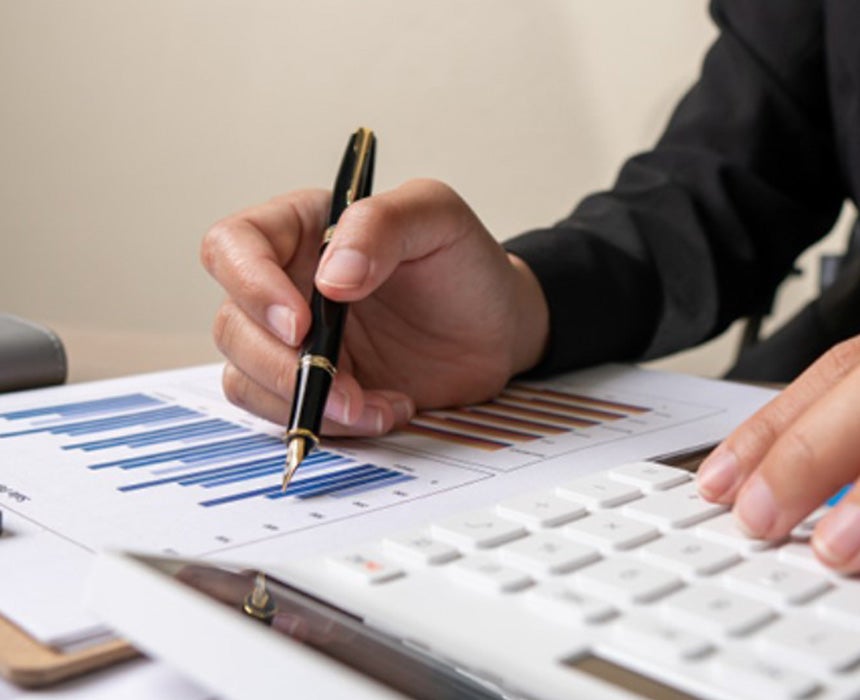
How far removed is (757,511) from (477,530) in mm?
86

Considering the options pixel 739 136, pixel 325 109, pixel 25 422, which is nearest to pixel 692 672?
pixel 25 422

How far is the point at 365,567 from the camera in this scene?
0.29m

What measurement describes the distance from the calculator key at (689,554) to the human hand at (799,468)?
0.8 inches

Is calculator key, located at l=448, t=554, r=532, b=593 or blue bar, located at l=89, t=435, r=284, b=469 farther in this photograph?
blue bar, located at l=89, t=435, r=284, b=469

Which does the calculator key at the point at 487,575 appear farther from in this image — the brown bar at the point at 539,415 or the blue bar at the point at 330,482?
the brown bar at the point at 539,415

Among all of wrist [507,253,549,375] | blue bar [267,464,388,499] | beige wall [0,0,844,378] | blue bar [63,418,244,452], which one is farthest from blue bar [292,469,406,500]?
beige wall [0,0,844,378]

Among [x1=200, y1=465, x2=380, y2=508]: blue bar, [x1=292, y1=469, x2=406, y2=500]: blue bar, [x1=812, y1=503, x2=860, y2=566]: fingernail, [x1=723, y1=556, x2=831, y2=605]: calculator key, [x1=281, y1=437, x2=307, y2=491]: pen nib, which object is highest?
[x1=812, y1=503, x2=860, y2=566]: fingernail

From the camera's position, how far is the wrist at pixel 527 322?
2.18ft

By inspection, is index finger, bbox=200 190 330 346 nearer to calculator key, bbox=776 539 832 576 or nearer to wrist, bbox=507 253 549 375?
wrist, bbox=507 253 549 375

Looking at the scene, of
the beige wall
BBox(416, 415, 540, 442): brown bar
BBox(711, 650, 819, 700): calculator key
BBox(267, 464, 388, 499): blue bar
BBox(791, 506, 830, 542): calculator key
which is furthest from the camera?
the beige wall

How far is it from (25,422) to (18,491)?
12cm

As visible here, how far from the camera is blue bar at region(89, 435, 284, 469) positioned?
0.47 metres

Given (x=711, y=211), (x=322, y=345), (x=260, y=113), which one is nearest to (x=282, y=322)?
(x=322, y=345)

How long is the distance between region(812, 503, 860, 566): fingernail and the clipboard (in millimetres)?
192
